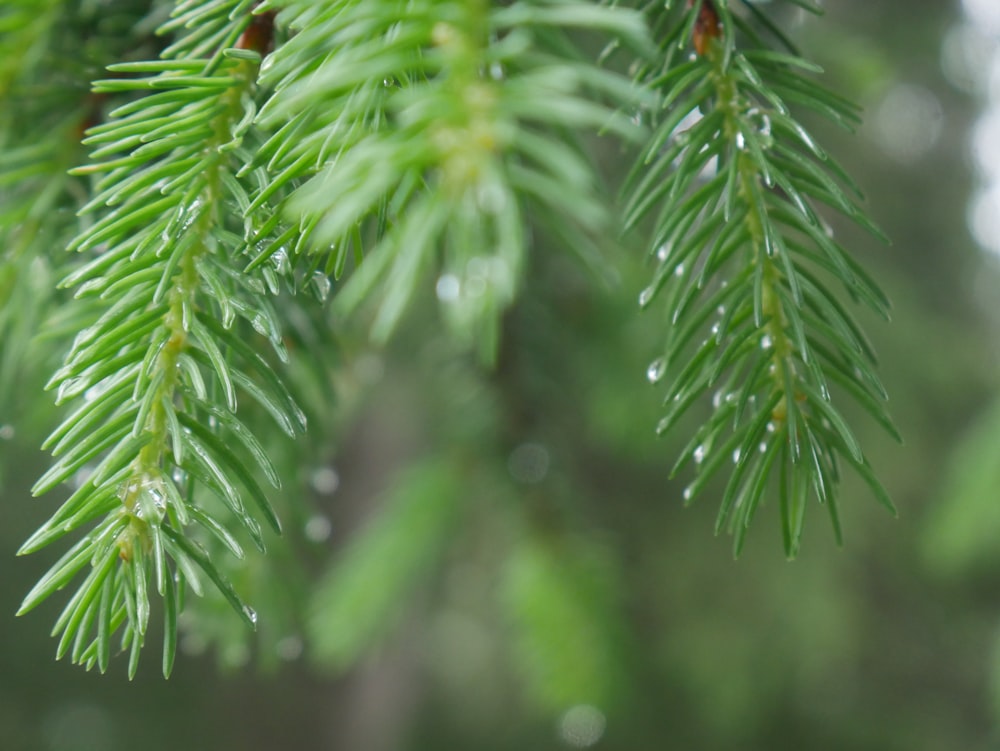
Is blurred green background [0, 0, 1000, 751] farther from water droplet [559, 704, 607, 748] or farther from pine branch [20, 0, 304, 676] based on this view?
pine branch [20, 0, 304, 676]

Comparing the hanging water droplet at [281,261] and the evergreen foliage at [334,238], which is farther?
the hanging water droplet at [281,261]

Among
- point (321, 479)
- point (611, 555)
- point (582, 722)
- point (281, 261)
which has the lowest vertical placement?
point (582, 722)

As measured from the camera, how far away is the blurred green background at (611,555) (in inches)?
45.8

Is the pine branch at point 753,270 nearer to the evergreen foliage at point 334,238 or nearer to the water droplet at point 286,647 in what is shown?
the evergreen foliage at point 334,238

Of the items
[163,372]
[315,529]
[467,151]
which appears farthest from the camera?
[315,529]

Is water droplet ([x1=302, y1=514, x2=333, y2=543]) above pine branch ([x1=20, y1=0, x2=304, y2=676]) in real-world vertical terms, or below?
below

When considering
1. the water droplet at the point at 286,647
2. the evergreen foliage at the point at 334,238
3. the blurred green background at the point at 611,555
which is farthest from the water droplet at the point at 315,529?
the evergreen foliage at the point at 334,238

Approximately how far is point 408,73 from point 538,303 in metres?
0.73

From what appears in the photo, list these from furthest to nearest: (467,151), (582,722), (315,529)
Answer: (582,722), (315,529), (467,151)

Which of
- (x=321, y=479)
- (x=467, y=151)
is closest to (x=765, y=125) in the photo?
(x=467, y=151)

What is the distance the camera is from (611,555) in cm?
120

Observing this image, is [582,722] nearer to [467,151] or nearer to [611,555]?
[611,555]

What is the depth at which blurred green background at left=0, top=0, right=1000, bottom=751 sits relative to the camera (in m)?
1.16

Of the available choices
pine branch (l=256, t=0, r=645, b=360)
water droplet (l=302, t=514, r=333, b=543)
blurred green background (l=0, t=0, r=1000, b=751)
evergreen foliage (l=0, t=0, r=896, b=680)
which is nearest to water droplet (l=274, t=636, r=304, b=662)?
blurred green background (l=0, t=0, r=1000, b=751)
